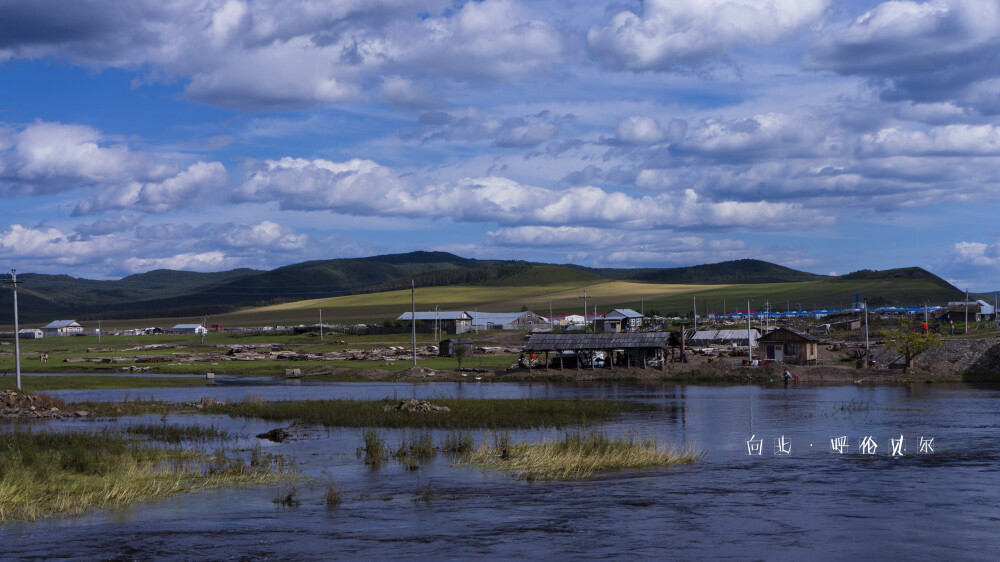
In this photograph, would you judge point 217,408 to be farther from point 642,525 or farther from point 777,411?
point 642,525

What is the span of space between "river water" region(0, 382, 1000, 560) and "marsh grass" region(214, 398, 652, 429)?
13.2 ft

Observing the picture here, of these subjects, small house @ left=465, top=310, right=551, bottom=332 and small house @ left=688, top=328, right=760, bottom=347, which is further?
small house @ left=465, top=310, right=551, bottom=332

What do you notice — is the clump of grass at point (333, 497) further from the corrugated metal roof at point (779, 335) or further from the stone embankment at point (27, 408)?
the corrugated metal roof at point (779, 335)

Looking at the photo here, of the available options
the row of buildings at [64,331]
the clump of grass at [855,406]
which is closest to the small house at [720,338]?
the clump of grass at [855,406]

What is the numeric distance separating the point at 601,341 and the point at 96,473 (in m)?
54.5

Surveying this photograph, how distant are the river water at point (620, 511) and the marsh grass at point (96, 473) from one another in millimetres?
924

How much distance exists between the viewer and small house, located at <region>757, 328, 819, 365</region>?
80875mm

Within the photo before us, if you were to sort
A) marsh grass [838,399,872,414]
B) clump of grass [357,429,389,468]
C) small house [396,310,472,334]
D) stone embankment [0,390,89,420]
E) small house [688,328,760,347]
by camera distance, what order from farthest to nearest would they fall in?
small house [396,310,472,334]
small house [688,328,760,347]
marsh grass [838,399,872,414]
stone embankment [0,390,89,420]
clump of grass [357,429,389,468]

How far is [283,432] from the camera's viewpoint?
38.8 m

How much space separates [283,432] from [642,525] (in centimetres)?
2097

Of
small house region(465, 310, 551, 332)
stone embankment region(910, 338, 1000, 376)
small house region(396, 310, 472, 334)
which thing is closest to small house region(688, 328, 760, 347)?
stone embankment region(910, 338, 1000, 376)

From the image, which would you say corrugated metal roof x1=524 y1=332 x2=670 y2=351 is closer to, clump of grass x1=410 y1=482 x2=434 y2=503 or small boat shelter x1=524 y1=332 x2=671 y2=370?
small boat shelter x1=524 y1=332 x2=671 y2=370

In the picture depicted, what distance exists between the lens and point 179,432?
38156mm

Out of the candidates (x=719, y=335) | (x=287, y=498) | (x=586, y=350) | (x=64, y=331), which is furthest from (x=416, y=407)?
(x=64, y=331)
